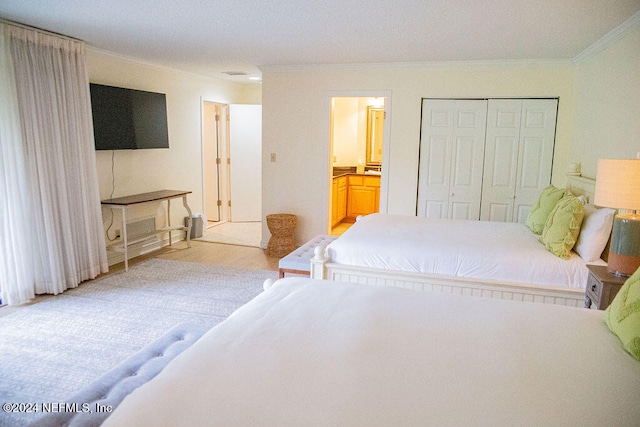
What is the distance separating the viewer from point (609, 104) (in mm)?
3691

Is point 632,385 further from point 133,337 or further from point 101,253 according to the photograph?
point 101,253

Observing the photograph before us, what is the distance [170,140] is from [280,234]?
2158mm

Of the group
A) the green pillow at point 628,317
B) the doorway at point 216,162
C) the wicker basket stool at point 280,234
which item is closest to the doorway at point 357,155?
the wicker basket stool at point 280,234

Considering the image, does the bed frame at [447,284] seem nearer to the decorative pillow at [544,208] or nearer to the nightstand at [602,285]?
the nightstand at [602,285]

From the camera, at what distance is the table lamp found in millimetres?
2359

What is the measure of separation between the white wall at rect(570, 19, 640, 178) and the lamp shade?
86 centimetres

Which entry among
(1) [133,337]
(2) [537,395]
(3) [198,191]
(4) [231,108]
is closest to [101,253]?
(1) [133,337]

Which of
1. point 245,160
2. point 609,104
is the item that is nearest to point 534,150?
point 609,104

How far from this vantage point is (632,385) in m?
1.37

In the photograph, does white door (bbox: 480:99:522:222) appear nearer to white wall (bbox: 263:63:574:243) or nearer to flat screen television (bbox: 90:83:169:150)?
Answer: white wall (bbox: 263:63:574:243)

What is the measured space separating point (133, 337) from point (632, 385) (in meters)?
3.07

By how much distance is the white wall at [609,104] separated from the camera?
318cm

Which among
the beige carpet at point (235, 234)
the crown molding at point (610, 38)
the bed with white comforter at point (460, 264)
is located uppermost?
the crown molding at point (610, 38)

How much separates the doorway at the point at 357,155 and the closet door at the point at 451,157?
211cm
